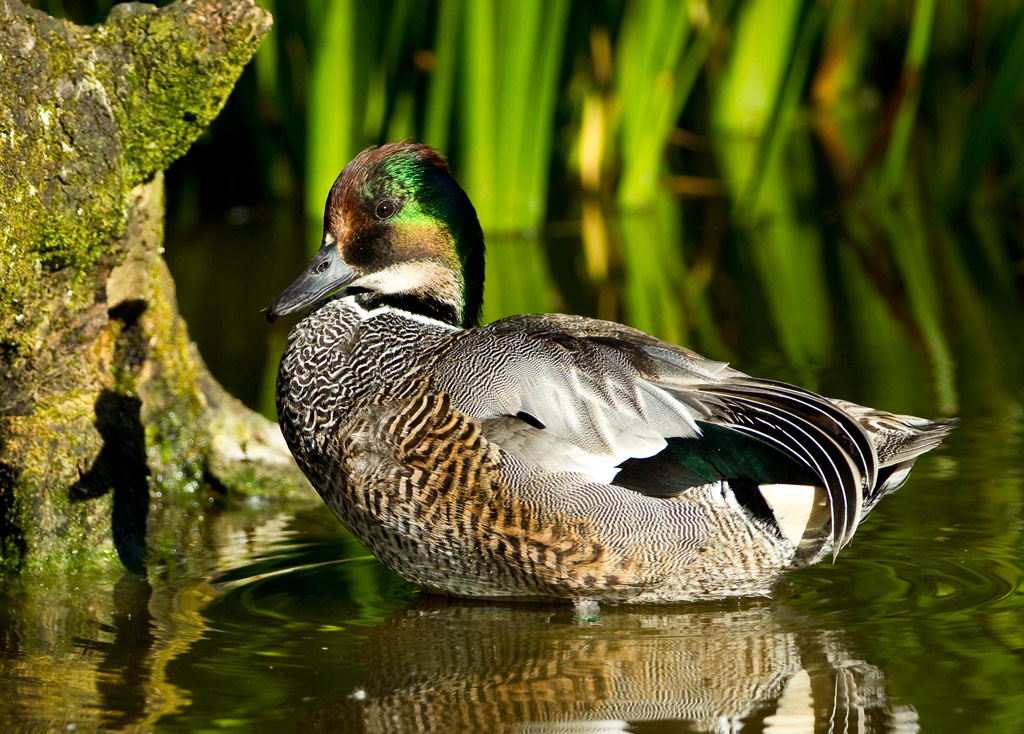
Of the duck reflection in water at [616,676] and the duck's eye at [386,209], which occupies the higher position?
the duck's eye at [386,209]

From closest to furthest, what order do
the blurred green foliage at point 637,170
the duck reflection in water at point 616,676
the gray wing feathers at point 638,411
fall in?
the duck reflection in water at point 616,676 → the gray wing feathers at point 638,411 → the blurred green foliage at point 637,170

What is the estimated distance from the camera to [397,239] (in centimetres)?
462

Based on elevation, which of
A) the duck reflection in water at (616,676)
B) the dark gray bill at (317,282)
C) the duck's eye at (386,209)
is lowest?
the duck reflection in water at (616,676)

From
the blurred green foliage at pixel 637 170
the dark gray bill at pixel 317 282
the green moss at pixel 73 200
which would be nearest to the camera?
the green moss at pixel 73 200

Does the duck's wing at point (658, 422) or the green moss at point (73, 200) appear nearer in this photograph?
the duck's wing at point (658, 422)

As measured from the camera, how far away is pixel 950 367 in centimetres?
663

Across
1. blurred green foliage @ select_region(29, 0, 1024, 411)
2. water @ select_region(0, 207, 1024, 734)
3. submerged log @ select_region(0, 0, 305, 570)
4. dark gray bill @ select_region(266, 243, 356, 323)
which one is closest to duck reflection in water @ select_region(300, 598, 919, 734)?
water @ select_region(0, 207, 1024, 734)

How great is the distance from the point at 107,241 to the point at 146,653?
1.44m

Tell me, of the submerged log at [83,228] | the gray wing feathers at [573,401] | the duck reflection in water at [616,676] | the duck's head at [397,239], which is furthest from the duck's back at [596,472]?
the submerged log at [83,228]

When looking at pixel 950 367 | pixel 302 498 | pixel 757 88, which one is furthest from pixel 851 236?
pixel 302 498

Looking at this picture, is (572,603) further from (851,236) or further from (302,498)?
(851,236)

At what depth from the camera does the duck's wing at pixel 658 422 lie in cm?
388

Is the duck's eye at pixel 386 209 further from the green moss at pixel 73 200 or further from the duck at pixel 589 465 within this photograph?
the green moss at pixel 73 200

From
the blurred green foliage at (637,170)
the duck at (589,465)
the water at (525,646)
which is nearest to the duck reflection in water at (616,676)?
the water at (525,646)
